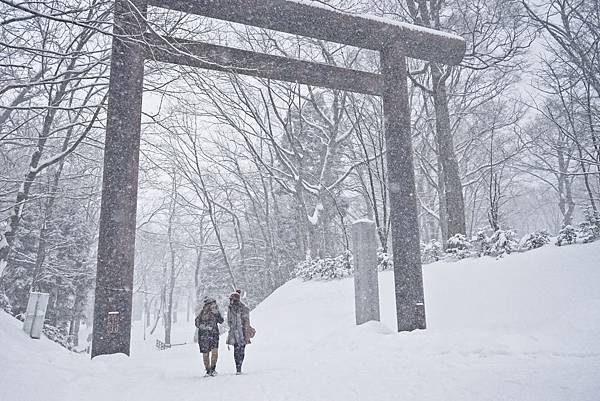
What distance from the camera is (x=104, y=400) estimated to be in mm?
4332

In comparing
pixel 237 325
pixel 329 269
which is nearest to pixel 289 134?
pixel 329 269

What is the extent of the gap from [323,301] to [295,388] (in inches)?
304

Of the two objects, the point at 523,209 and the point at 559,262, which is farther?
the point at 523,209

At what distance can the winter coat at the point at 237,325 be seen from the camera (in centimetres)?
685

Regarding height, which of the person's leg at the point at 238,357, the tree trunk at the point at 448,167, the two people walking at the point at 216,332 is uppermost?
the tree trunk at the point at 448,167

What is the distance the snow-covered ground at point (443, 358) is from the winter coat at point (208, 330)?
1.75ft

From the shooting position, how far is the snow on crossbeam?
6969 mm

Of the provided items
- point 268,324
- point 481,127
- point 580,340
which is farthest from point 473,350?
point 481,127

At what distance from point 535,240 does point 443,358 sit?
434cm

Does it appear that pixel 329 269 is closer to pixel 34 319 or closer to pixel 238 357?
pixel 238 357

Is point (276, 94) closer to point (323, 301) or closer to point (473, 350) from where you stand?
point (323, 301)

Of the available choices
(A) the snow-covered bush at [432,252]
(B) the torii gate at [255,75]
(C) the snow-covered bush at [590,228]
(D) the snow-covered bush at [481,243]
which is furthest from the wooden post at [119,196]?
(A) the snow-covered bush at [432,252]

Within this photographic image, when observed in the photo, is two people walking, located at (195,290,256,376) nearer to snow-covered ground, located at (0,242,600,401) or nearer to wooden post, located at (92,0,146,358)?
snow-covered ground, located at (0,242,600,401)

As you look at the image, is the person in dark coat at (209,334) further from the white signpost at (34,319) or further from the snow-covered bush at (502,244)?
the snow-covered bush at (502,244)
